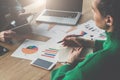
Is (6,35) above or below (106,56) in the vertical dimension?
below

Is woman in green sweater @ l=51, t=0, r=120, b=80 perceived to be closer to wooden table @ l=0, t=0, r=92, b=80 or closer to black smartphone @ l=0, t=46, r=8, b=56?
wooden table @ l=0, t=0, r=92, b=80

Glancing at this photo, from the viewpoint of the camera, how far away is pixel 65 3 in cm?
203

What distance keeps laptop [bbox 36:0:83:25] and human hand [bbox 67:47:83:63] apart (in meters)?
0.44

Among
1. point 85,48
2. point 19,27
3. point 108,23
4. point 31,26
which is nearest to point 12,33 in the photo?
point 19,27

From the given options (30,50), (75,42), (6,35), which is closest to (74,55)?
(75,42)

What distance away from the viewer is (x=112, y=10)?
0.94m

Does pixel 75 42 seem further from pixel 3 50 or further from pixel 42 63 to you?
pixel 3 50

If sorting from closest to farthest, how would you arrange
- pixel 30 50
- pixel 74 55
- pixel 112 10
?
pixel 112 10 < pixel 74 55 < pixel 30 50

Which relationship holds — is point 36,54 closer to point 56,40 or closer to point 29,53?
point 29,53

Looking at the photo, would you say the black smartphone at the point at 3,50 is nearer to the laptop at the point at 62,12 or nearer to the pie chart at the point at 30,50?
the pie chart at the point at 30,50

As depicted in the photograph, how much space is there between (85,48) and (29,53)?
367mm

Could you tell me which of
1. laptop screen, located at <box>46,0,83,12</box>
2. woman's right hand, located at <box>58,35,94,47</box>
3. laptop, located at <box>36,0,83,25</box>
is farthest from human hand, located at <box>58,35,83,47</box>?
laptop screen, located at <box>46,0,83,12</box>

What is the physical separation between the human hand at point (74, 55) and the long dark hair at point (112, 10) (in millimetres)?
424

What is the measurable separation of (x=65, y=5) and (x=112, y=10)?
3.69 feet
